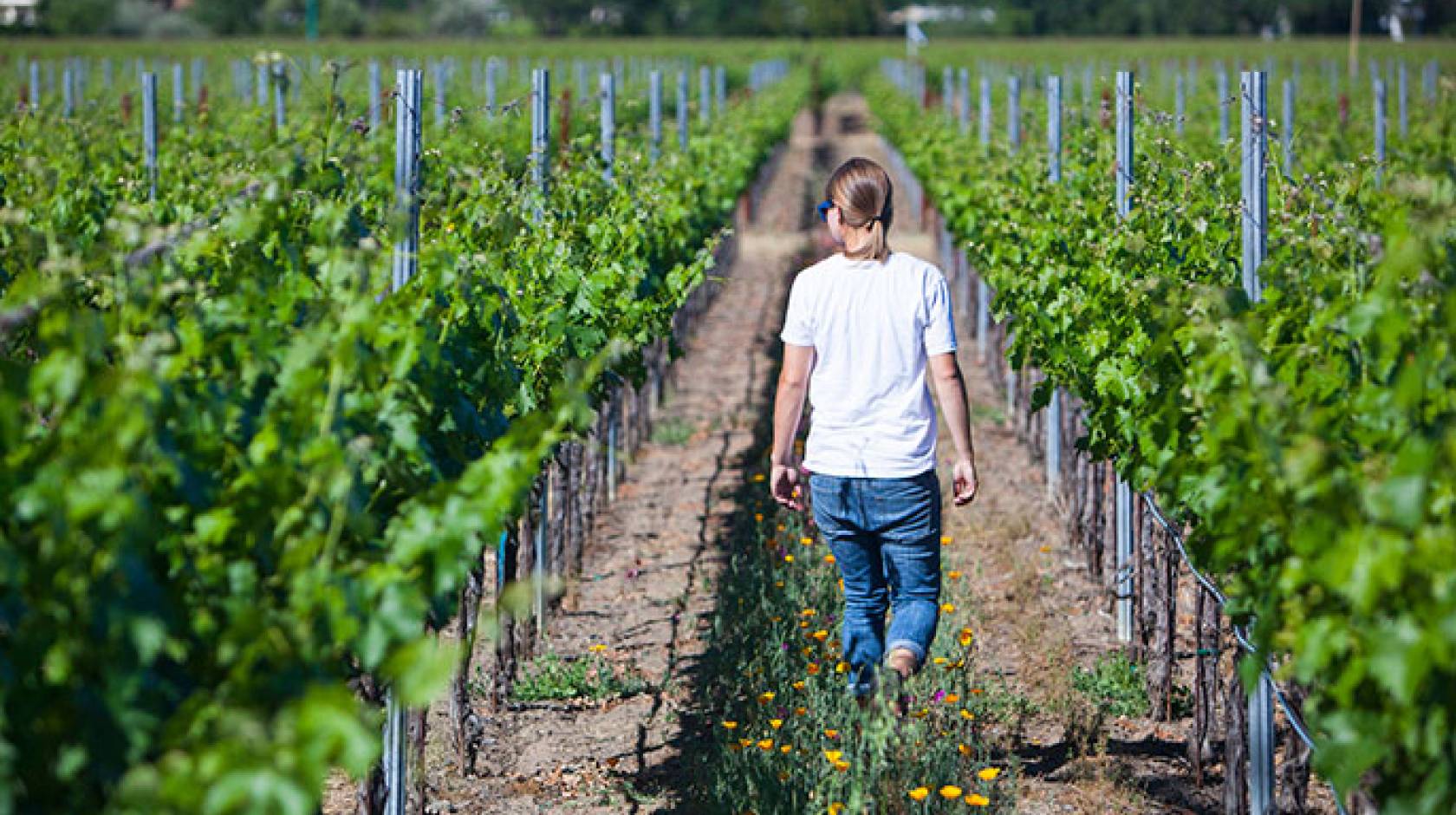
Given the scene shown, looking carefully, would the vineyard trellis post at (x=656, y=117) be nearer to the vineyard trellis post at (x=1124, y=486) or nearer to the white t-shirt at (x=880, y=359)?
the vineyard trellis post at (x=1124, y=486)

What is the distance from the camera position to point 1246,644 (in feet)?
13.9

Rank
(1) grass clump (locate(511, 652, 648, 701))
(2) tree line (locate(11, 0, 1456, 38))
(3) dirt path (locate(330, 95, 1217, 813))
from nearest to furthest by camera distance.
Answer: (3) dirt path (locate(330, 95, 1217, 813)), (1) grass clump (locate(511, 652, 648, 701)), (2) tree line (locate(11, 0, 1456, 38))

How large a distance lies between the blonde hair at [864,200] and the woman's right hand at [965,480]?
59 cm

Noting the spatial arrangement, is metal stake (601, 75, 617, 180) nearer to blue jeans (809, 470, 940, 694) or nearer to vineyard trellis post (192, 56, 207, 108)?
blue jeans (809, 470, 940, 694)

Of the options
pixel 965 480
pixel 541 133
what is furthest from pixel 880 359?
pixel 541 133

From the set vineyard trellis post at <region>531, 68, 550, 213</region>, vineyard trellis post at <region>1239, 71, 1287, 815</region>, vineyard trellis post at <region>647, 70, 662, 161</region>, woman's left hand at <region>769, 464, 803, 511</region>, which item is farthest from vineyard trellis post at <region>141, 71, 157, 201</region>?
vineyard trellis post at <region>1239, 71, 1287, 815</region>

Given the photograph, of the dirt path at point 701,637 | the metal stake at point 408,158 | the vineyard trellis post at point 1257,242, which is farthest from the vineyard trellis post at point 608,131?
the vineyard trellis post at point 1257,242

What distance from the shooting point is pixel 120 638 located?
236 cm

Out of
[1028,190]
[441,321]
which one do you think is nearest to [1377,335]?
[441,321]

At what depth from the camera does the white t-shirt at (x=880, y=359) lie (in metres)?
4.41

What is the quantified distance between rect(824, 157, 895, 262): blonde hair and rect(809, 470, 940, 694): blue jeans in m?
0.60

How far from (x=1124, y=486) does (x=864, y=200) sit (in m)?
2.34

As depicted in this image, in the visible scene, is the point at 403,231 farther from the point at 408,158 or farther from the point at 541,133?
the point at 541,133

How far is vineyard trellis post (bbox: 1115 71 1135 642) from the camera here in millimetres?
6206
